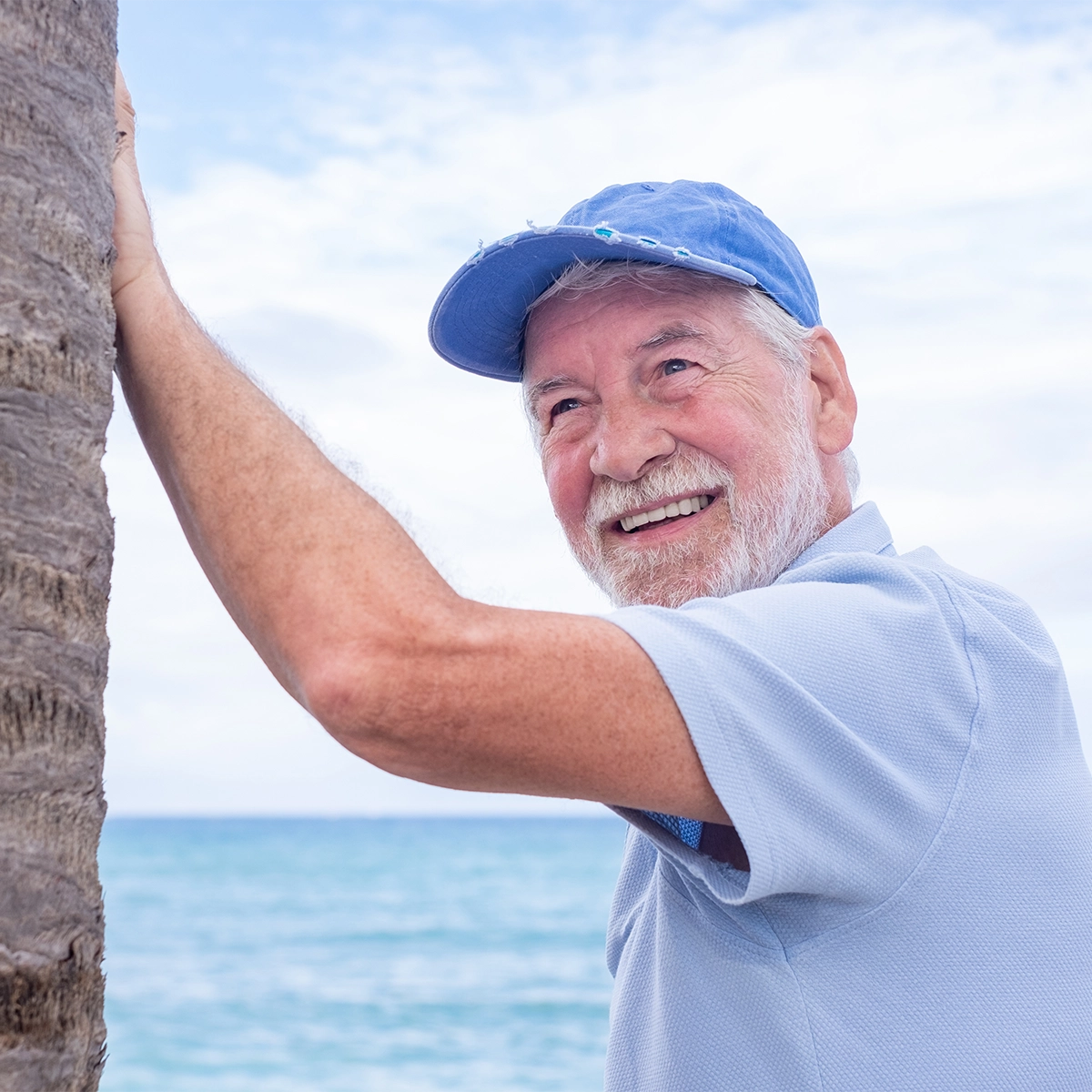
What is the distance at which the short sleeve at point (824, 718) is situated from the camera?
161 centimetres

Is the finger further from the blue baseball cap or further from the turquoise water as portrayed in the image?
the turquoise water

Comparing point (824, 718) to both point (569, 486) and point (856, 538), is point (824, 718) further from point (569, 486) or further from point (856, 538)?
point (569, 486)

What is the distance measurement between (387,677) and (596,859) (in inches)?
2110

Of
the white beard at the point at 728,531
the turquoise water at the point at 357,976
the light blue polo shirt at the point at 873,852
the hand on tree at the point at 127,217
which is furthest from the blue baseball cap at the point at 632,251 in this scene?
the turquoise water at the point at 357,976

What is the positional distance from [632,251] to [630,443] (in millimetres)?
377

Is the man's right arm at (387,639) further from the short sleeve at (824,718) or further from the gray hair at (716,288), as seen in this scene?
the gray hair at (716,288)

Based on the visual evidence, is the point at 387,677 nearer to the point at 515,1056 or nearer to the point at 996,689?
the point at 996,689

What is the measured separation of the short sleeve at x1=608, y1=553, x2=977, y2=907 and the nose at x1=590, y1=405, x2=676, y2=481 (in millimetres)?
750

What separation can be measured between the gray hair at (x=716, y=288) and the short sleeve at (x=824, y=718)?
2.93 feet

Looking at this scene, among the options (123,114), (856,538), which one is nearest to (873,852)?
(856,538)

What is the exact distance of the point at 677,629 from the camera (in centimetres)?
164

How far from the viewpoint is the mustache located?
2.48 m

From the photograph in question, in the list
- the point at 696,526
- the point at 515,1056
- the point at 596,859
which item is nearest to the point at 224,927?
the point at 515,1056

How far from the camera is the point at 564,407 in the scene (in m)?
2.74
